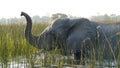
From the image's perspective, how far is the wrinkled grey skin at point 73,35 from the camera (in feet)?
30.6

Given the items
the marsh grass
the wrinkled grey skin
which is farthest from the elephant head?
the marsh grass

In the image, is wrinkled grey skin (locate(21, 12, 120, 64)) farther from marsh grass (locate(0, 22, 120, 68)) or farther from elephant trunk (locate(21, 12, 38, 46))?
marsh grass (locate(0, 22, 120, 68))

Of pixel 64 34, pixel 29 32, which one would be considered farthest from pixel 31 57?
pixel 64 34

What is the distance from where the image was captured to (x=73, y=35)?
9.61 metres

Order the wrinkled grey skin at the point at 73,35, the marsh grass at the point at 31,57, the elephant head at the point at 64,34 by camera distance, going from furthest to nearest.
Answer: the elephant head at the point at 64,34
the wrinkled grey skin at the point at 73,35
the marsh grass at the point at 31,57

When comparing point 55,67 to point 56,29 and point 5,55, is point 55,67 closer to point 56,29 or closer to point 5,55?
point 5,55

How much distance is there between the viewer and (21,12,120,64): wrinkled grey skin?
9.31 metres

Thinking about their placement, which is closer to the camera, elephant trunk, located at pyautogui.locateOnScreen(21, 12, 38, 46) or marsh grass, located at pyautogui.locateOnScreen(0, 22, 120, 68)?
marsh grass, located at pyautogui.locateOnScreen(0, 22, 120, 68)

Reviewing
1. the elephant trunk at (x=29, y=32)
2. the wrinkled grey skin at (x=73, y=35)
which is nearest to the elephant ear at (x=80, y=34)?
the wrinkled grey skin at (x=73, y=35)

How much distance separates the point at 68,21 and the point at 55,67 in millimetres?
2950

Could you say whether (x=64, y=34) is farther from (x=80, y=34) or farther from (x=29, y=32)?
(x=29, y=32)

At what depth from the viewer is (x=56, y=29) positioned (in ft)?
32.2

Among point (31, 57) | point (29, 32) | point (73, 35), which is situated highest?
point (29, 32)

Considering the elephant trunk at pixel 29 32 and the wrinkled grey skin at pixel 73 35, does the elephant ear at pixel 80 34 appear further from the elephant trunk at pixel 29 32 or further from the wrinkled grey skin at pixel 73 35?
the elephant trunk at pixel 29 32
